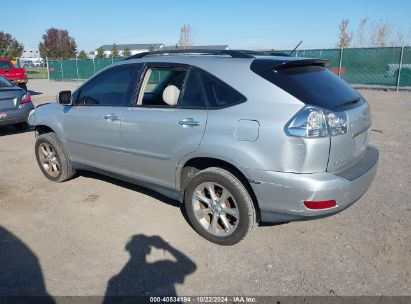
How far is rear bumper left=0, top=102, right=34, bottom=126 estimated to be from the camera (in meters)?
8.20

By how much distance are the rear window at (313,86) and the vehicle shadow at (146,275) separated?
1.73 metres

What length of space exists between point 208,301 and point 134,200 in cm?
213

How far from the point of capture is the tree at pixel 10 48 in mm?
52806

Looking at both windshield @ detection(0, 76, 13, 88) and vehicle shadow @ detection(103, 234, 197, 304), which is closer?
vehicle shadow @ detection(103, 234, 197, 304)

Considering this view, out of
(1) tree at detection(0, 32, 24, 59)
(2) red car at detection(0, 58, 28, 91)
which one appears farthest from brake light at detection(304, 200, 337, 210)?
(1) tree at detection(0, 32, 24, 59)

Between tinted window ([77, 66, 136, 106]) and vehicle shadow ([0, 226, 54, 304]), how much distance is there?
1.79 meters

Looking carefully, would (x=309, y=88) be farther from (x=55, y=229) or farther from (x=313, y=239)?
(x=55, y=229)

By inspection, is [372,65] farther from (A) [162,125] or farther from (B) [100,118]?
(A) [162,125]

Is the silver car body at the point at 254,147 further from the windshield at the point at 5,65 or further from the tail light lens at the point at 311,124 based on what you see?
the windshield at the point at 5,65

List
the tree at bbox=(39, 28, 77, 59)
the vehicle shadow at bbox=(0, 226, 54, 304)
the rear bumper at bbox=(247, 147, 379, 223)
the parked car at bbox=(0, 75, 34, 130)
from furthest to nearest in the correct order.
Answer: the tree at bbox=(39, 28, 77, 59) < the parked car at bbox=(0, 75, 34, 130) < the rear bumper at bbox=(247, 147, 379, 223) < the vehicle shadow at bbox=(0, 226, 54, 304)

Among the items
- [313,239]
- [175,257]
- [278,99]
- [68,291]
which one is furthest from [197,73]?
[68,291]

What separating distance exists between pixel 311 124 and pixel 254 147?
0.49 m

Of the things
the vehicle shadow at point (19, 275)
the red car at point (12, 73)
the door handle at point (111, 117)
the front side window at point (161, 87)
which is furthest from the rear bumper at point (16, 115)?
the red car at point (12, 73)

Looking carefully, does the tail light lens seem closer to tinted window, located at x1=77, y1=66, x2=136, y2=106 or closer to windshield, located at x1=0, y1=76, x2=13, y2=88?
tinted window, located at x1=77, y1=66, x2=136, y2=106
